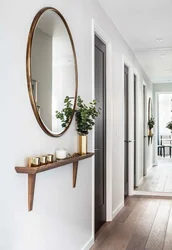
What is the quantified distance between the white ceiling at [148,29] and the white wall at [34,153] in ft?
1.86

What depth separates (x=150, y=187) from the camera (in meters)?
5.90

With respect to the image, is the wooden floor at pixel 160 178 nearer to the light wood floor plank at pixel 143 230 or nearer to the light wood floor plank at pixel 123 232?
the light wood floor plank at pixel 143 230

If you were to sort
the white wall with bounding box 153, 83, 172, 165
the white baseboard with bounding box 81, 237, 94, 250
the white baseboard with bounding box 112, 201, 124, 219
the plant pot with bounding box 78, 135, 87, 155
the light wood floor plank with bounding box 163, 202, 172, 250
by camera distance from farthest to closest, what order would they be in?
the white wall with bounding box 153, 83, 172, 165
the white baseboard with bounding box 112, 201, 124, 219
the light wood floor plank with bounding box 163, 202, 172, 250
the white baseboard with bounding box 81, 237, 94, 250
the plant pot with bounding box 78, 135, 87, 155

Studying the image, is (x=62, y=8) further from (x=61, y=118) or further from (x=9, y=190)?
(x=9, y=190)

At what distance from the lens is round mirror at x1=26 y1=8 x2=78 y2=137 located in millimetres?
2082

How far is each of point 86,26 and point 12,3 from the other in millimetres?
1488

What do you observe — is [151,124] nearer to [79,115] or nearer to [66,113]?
[79,115]

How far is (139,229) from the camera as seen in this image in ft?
12.4

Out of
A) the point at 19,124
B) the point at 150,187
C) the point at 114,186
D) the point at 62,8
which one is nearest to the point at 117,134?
the point at 114,186

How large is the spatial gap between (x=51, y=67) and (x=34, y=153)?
2.17 feet

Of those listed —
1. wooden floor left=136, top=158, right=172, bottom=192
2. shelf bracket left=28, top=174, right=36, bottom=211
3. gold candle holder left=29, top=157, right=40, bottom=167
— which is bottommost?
wooden floor left=136, top=158, right=172, bottom=192

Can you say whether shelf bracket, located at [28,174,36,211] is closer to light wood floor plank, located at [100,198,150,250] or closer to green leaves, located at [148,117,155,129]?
light wood floor plank, located at [100,198,150,250]

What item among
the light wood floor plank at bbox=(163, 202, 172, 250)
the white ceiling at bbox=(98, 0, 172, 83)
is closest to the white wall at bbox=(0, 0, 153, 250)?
the white ceiling at bbox=(98, 0, 172, 83)

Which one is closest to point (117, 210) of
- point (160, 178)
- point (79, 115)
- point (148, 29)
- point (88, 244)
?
point (88, 244)
